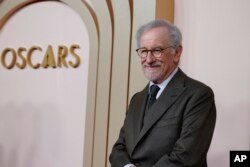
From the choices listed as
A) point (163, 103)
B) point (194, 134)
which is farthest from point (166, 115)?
point (194, 134)

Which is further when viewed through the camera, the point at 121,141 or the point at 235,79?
the point at 235,79

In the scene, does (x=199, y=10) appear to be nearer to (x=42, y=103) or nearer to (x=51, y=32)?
(x=51, y=32)

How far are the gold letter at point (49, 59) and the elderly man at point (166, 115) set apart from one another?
4.88ft

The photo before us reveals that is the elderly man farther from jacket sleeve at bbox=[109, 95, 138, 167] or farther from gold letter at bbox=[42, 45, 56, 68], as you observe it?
gold letter at bbox=[42, 45, 56, 68]

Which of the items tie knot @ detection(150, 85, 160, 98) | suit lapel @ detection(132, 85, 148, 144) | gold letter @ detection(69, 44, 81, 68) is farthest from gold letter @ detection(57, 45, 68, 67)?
tie knot @ detection(150, 85, 160, 98)

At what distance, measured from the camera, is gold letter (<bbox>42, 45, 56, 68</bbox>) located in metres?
3.26

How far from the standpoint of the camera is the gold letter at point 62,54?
126 inches

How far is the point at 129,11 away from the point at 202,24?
0.52 metres

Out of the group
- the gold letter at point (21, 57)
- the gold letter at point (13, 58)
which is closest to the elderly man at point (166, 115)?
the gold letter at point (21, 57)

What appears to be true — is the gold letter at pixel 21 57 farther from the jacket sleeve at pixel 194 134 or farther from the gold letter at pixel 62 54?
the jacket sleeve at pixel 194 134

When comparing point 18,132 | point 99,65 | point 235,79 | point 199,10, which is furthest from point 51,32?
point 235,79

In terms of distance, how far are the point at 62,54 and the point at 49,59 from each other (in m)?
0.14

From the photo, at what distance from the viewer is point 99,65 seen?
113 inches

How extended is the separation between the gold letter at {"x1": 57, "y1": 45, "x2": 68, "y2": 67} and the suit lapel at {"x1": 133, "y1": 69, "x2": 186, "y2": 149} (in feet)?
5.10
